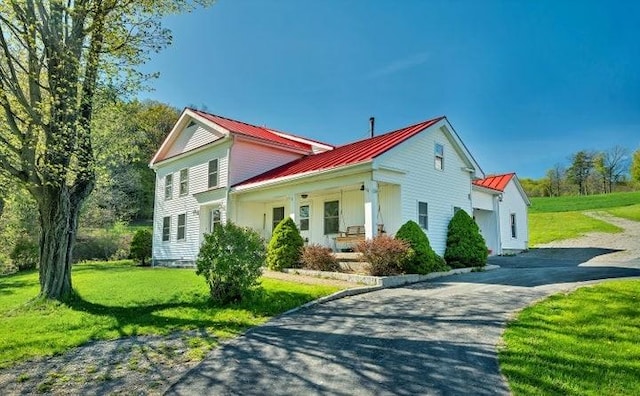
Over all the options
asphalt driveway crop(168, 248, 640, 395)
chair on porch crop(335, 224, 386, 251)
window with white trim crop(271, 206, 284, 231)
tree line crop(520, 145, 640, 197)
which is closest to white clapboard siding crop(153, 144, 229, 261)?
window with white trim crop(271, 206, 284, 231)

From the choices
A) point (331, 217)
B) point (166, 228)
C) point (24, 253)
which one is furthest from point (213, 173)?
point (24, 253)

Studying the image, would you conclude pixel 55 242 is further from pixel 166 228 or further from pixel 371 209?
pixel 166 228

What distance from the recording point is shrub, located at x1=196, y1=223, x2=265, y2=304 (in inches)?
336

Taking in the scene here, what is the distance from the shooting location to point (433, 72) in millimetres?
21875

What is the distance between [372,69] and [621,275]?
14.2 m

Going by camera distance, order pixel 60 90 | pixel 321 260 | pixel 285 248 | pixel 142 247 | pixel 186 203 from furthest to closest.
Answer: pixel 142 247, pixel 186 203, pixel 285 248, pixel 321 260, pixel 60 90

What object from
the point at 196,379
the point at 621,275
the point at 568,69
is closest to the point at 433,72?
the point at 568,69

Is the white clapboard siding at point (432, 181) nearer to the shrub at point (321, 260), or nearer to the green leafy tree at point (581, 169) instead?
the shrub at point (321, 260)

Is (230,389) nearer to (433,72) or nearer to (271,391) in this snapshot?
(271,391)

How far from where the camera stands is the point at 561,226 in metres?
30.2

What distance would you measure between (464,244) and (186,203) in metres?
13.6

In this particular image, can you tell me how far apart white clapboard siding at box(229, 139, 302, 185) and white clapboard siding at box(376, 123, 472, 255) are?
716cm

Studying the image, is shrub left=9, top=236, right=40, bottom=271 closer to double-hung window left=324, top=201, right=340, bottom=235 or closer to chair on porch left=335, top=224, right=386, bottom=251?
double-hung window left=324, top=201, right=340, bottom=235

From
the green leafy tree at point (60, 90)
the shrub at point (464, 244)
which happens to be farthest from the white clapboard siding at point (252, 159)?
the shrub at point (464, 244)
